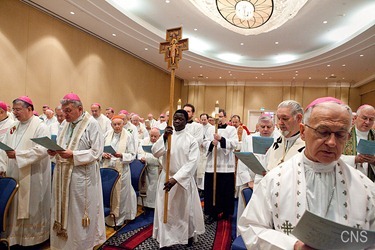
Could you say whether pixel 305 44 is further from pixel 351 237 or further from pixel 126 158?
pixel 351 237

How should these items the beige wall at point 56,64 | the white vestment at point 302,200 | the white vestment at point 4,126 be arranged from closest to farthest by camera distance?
the white vestment at point 302,200 < the white vestment at point 4,126 < the beige wall at point 56,64

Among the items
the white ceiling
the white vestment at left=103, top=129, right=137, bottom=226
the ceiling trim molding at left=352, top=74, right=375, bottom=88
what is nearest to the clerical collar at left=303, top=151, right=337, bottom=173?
the white vestment at left=103, top=129, right=137, bottom=226

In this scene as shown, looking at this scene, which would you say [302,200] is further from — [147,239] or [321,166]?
[147,239]

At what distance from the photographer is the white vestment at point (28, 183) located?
3748 mm

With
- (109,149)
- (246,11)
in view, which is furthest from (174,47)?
(246,11)

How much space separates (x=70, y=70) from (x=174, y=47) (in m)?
7.40

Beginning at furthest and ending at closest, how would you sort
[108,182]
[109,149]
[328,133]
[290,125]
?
[109,149] → [108,182] → [290,125] → [328,133]

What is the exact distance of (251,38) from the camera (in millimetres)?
12172

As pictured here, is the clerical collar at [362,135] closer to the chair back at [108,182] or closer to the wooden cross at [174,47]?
the wooden cross at [174,47]

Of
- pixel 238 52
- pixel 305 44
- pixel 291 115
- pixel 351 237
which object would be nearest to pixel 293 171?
pixel 351 237

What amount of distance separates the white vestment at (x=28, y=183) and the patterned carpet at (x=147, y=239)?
0.99m

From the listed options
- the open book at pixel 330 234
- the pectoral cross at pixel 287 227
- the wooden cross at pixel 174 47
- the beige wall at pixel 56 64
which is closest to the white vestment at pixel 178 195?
the wooden cross at pixel 174 47

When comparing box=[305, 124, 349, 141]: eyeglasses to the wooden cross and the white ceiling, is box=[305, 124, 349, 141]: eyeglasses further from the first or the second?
the white ceiling

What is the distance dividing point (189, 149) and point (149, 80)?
482 inches
